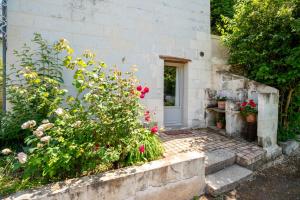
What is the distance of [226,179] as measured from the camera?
9.53 ft

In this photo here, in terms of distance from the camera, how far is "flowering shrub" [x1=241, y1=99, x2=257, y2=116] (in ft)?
13.6

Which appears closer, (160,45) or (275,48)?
(275,48)

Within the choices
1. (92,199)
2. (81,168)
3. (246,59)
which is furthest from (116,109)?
(246,59)

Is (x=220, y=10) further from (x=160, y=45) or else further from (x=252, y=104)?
(x=252, y=104)

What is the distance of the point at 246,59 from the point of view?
14.7 feet

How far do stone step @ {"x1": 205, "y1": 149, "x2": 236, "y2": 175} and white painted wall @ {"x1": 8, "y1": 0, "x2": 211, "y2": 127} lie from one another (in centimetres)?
170

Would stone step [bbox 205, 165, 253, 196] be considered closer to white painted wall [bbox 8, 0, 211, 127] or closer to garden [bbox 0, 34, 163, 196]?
garden [bbox 0, 34, 163, 196]

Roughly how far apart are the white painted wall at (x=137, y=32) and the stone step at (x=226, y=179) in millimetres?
2035

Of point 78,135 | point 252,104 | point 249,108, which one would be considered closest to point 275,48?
point 252,104

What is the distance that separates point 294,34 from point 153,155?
3.87 m

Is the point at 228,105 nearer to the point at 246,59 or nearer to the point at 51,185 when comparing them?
the point at 246,59

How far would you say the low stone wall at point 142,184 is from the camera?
182cm

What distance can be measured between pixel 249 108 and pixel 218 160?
1.71 meters

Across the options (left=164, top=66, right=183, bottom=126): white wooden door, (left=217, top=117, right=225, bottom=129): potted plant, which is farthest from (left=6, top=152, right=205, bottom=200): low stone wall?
(left=217, top=117, right=225, bottom=129): potted plant
